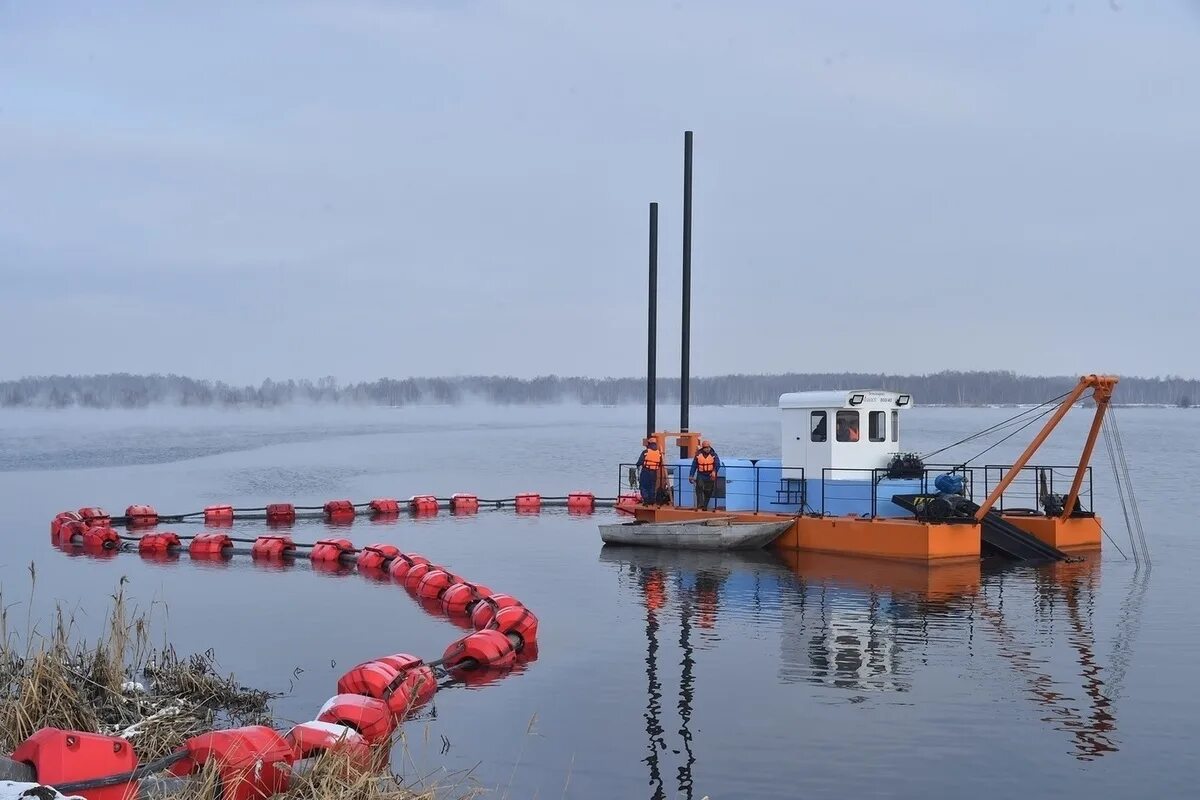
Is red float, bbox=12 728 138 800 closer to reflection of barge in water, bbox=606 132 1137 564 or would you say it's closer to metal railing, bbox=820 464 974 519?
reflection of barge in water, bbox=606 132 1137 564

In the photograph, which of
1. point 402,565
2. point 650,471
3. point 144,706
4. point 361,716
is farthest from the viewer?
point 650,471

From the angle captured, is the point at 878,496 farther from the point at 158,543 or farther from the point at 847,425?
the point at 158,543

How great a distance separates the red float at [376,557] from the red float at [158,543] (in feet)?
20.5

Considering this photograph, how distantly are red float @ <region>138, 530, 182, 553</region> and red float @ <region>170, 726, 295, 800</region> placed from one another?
19713mm

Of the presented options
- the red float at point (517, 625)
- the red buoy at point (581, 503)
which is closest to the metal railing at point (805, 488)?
the red float at point (517, 625)

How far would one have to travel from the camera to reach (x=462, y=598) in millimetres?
19266

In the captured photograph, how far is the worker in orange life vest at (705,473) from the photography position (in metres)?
26.7

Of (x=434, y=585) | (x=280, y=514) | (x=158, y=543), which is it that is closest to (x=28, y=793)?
(x=434, y=585)

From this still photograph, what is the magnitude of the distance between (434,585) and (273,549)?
6974mm

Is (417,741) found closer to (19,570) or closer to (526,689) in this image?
(526,689)

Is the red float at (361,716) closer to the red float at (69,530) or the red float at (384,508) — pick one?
the red float at (69,530)

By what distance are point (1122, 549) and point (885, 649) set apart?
14.9m

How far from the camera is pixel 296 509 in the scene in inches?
1447

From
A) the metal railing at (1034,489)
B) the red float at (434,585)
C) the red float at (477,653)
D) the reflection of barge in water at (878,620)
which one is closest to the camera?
the reflection of barge in water at (878,620)
